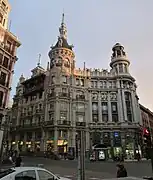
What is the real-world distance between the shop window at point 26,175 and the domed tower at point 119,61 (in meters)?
53.6

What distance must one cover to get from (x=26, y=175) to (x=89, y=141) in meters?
44.2

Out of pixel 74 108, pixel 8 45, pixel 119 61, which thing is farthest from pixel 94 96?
pixel 8 45

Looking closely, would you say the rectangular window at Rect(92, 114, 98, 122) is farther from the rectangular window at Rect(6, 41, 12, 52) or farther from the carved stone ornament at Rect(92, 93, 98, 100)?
the rectangular window at Rect(6, 41, 12, 52)

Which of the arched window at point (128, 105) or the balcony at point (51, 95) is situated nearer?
the balcony at point (51, 95)

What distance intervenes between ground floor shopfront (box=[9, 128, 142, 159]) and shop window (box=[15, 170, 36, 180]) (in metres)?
39.8

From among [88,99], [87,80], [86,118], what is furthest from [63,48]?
[86,118]

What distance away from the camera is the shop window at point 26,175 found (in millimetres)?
7859

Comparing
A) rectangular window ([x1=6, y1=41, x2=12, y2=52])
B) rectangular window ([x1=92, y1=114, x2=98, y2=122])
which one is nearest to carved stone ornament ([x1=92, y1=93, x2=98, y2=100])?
rectangular window ([x1=92, y1=114, x2=98, y2=122])

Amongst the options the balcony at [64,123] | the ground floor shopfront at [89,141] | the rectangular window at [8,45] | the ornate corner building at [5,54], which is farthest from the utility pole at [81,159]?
the balcony at [64,123]

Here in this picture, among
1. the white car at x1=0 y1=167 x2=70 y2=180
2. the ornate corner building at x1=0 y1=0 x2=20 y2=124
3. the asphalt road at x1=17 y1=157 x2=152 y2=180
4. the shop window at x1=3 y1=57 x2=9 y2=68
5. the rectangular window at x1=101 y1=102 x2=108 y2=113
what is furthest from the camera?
the rectangular window at x1=101 y1=102 x2=108 y2=113

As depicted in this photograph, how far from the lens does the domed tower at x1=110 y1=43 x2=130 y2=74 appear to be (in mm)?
59781

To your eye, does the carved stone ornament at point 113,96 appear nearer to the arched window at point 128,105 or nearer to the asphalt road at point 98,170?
the arched window at point 128,105

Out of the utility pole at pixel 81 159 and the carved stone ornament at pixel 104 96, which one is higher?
the carved stone ornament at pixel 104 96

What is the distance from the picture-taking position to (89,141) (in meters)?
50.7
